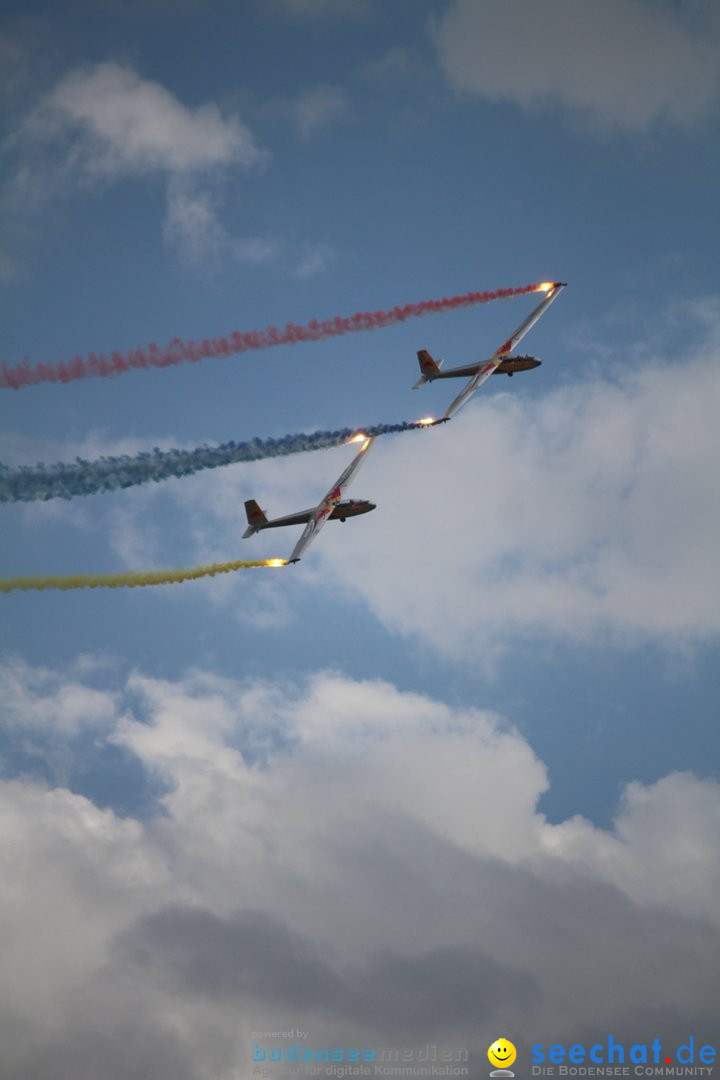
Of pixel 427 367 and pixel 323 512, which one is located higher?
pixel 427 367

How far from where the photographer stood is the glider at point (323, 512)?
94.1 metres

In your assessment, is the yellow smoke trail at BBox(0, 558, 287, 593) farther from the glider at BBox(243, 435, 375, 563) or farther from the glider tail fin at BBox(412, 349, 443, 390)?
the glider tail fin at BBox(412, 349, 443, 390)

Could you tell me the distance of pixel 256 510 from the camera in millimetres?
99938

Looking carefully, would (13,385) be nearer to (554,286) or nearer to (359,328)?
(359,328)

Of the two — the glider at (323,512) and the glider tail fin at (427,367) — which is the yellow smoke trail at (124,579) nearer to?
the glider at (323,512)

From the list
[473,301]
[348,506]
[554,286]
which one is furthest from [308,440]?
[554,286]

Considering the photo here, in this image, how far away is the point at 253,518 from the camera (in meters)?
99.8

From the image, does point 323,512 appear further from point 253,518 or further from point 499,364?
point 499,364

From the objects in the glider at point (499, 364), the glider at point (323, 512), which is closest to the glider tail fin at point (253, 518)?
the glider at point (323, 512)

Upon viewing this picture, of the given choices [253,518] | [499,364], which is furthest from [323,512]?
[499,364]

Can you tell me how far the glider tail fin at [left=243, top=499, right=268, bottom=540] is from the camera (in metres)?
98.9

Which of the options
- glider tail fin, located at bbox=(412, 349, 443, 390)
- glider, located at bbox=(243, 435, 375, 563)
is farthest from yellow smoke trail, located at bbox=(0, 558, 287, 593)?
glider tail fin, located at bbox=(412, 349, 443, 390)

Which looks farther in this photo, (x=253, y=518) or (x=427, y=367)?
(x=427, y=367)

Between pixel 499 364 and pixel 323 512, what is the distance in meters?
34.1
